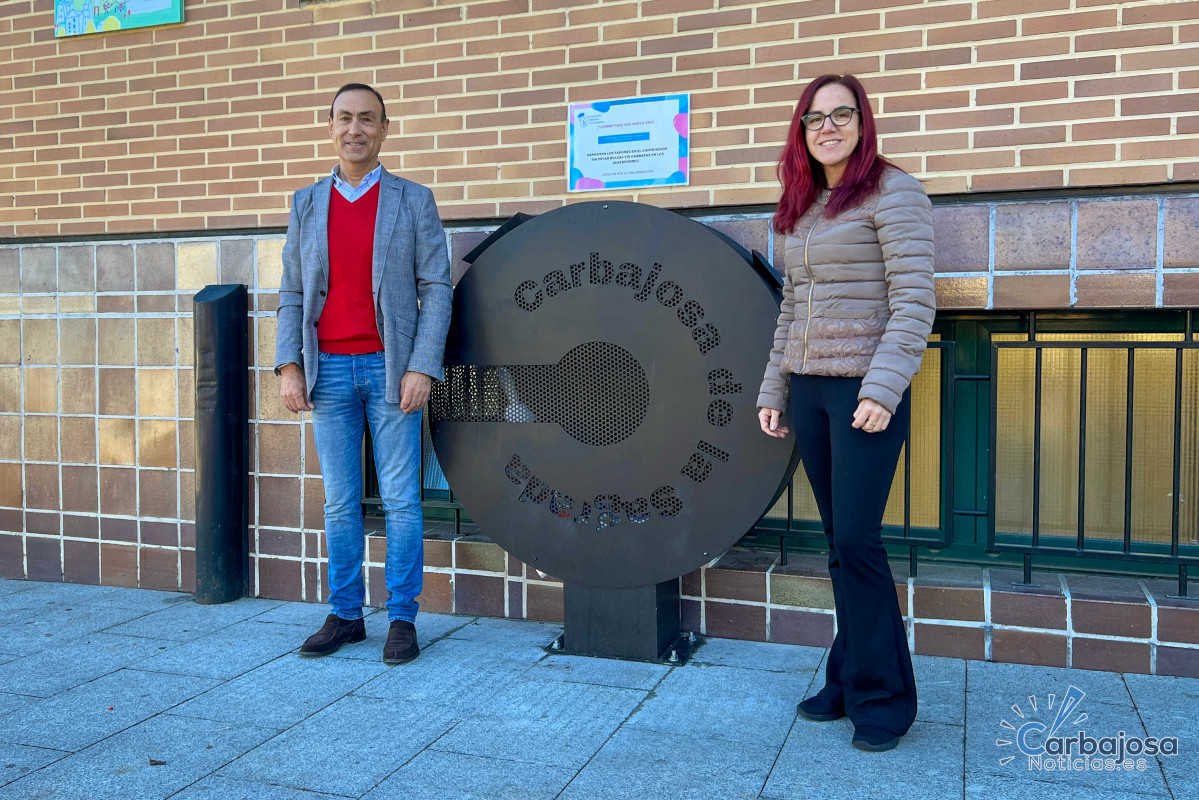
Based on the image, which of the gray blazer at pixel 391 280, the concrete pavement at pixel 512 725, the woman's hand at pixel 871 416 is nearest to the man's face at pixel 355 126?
the gray blazer at pixel 391 280

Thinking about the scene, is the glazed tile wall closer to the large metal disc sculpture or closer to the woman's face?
the large metal disc sculpture

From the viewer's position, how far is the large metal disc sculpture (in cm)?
275

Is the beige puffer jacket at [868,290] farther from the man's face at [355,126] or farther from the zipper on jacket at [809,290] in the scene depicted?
the man's face at [355,126]

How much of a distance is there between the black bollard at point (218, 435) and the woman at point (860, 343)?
7.70ft

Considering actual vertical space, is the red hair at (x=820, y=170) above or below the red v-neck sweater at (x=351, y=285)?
above

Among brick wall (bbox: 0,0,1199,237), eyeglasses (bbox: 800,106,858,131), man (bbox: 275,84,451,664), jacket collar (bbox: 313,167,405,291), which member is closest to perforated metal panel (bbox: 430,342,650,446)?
man (bbox: 275,84,451,664)

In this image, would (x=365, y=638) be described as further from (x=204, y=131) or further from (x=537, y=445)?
(x=204, y=131)

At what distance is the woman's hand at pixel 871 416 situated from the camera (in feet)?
7.38

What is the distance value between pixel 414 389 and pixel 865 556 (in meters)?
1.47

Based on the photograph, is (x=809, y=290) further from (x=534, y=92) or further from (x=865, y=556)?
(x=534, y=92)

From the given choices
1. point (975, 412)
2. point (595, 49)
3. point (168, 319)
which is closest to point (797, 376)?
point (975, 412)

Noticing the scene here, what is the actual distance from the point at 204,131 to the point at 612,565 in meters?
2.57

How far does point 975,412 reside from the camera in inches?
125

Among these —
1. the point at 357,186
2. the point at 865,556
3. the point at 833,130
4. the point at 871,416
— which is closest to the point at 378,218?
the point at 357,186
